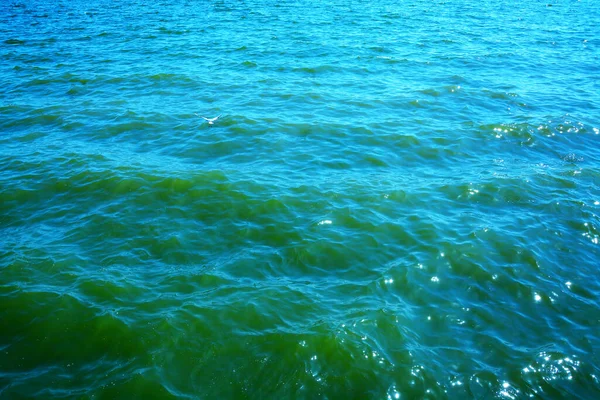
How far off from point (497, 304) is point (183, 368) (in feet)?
23.5

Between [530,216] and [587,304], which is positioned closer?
[587,304]

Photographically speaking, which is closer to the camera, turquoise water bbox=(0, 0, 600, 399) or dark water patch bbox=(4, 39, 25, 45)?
turquoise water bbox=(0, 0, 600, 399)

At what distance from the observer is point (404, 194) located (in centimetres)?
1451

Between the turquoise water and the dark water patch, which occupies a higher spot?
the turquoise water

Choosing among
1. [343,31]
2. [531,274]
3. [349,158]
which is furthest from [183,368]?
[343,31]

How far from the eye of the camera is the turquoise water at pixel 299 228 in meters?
9.12

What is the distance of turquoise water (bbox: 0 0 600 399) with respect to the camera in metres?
9.12

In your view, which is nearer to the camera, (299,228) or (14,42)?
(299,228)

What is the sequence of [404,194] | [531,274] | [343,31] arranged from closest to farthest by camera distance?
[531,274]
[404,194]
[343,31]

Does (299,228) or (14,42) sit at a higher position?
(299,228)

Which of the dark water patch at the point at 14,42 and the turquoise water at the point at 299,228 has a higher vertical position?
the turquoise water at the point at 299,228

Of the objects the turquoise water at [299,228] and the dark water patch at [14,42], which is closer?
the turquoise water at [299,228]

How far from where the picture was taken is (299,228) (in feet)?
42.9

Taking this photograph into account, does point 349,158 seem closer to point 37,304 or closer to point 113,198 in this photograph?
point 113,198
